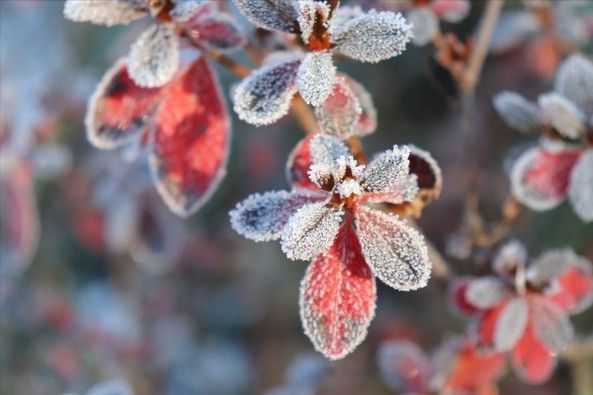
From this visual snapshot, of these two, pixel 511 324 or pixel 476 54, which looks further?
pixel 476 54

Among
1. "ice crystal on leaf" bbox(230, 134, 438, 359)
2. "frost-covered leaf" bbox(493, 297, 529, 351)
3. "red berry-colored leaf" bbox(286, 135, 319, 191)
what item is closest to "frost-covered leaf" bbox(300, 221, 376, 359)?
"ice crystal on leaf" bbox(230, 134, 438, 359)

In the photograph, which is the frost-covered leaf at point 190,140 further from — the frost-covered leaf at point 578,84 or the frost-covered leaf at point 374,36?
the frost-covered leaf at point 578,84

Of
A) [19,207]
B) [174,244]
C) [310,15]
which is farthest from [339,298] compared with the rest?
[174,244]

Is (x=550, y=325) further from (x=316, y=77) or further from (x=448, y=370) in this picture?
(x=316, y=77)

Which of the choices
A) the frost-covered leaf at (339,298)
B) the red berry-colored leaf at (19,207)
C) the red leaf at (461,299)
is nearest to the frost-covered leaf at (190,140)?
the frost-covered leaf at (339,298)

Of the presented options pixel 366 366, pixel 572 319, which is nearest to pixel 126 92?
pixel 572 319

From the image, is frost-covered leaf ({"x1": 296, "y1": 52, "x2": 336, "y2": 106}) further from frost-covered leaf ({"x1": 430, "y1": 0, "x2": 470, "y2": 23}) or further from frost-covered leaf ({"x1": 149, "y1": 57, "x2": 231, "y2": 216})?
frost-covered leaf ({"x1": 430, "y1": 0, "x2": 470, "y2": 23})

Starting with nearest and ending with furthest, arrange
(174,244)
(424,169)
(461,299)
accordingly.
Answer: (424,169) < (461,299) < (174,244)
